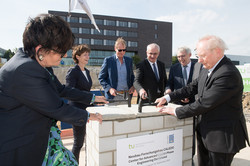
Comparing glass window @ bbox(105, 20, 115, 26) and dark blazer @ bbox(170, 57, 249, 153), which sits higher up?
glass window @ bbox(105, 20, 115, 26)

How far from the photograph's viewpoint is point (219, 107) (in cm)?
194

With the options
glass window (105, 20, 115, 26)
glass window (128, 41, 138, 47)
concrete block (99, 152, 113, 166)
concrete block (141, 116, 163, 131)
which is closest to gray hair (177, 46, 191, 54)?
concrete block (141, 116, 163, 131)

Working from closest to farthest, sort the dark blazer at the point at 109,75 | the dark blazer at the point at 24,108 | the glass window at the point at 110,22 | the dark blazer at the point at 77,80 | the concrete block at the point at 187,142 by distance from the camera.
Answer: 1. the dark blazer at the point at 24,108
2. the concrete block at the point at 187,142
3. the dark blazer at the point at 77,80
4. the dark blazer at the point at 109,75
5. the glass window at the point at 110,22

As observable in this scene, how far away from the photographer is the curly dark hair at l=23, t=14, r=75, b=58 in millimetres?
1186

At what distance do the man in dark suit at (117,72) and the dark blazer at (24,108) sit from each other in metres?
2.34

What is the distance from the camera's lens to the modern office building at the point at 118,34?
5741 cm

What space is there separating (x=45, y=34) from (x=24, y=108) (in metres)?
0.50

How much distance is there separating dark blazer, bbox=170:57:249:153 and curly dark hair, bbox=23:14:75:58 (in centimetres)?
140

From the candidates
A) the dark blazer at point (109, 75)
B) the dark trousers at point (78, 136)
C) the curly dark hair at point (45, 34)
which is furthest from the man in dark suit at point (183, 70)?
the curly dark hair at point (45, 34)

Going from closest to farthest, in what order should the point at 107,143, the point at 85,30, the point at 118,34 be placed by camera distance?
the point at 107,143
the point at 85,30
the point at 118,34

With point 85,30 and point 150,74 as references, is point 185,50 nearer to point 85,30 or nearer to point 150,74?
point 150,74

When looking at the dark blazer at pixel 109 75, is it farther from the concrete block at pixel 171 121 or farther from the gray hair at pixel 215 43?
the gray hair at pixel 215 43

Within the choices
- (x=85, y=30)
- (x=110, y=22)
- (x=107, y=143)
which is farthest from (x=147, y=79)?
(x=110, y=22)

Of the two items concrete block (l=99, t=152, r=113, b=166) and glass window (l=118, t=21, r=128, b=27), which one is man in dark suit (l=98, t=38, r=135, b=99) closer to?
concrete block (l=99, t=152, r=113, b=166)
